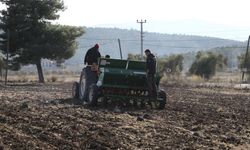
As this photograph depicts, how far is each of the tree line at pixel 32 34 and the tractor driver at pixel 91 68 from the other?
99.3 ft

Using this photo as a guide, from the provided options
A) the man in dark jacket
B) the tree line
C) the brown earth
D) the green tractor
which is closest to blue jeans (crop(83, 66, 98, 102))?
the green tractor

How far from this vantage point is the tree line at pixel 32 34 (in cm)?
5231

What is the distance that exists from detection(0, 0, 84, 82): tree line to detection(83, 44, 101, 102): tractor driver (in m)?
30.3

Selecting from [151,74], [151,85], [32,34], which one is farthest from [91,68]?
[32,34]

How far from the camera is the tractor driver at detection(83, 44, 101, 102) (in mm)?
21375

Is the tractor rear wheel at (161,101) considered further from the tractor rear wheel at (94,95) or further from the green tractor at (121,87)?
the tractor rear wheel at (94,95)

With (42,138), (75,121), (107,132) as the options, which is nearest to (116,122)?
(75,121)

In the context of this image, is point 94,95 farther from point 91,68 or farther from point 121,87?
point 91,68

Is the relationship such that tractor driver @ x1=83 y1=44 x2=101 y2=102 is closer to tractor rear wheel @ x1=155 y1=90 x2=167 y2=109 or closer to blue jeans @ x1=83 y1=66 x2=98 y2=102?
blue jeans @ x1=83 y1=66 x2=98 y2=102

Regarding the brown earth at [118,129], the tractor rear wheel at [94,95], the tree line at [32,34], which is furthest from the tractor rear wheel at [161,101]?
the tree line at [32,34]

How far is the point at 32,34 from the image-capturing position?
53.1 meters

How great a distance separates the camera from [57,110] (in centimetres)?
1717

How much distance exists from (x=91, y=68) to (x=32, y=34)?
107 feet

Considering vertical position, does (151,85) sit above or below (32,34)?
below
